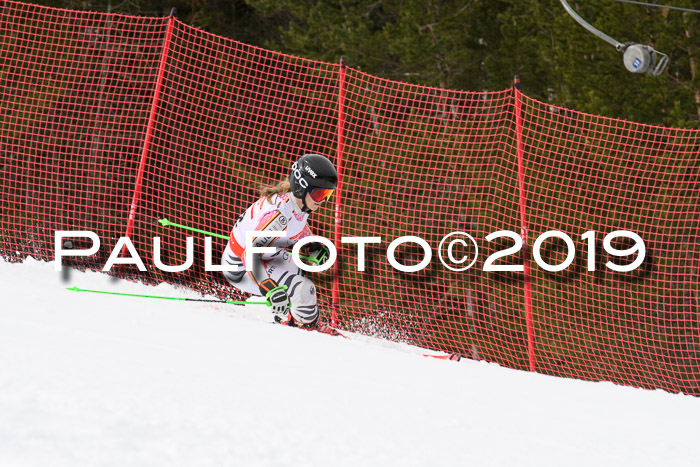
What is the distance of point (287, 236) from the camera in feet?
20.3

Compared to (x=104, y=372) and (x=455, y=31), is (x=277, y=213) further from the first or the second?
(x=455, y=31)

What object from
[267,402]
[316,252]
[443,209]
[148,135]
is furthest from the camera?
[443,209]

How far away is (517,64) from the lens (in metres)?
17.7

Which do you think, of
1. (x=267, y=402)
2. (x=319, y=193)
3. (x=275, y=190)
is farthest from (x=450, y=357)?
(x=267, y=402)

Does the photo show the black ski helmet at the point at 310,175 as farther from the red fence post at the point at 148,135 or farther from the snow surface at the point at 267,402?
the red fence post at the point at 148,135

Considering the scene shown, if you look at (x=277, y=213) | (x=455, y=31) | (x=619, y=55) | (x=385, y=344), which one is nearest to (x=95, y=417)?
(x=277, y=213)

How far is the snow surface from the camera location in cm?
445

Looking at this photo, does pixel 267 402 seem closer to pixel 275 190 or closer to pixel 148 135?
pixel 275 190

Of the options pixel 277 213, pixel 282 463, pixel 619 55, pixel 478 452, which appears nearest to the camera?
pixel 282 463

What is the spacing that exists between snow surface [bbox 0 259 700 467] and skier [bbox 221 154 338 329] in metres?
0.40

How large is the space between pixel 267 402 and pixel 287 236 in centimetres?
141

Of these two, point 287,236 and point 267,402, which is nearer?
point 267,402

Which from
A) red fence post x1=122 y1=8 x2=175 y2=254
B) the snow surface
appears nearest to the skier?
the snow surface

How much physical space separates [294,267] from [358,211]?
254 inches
